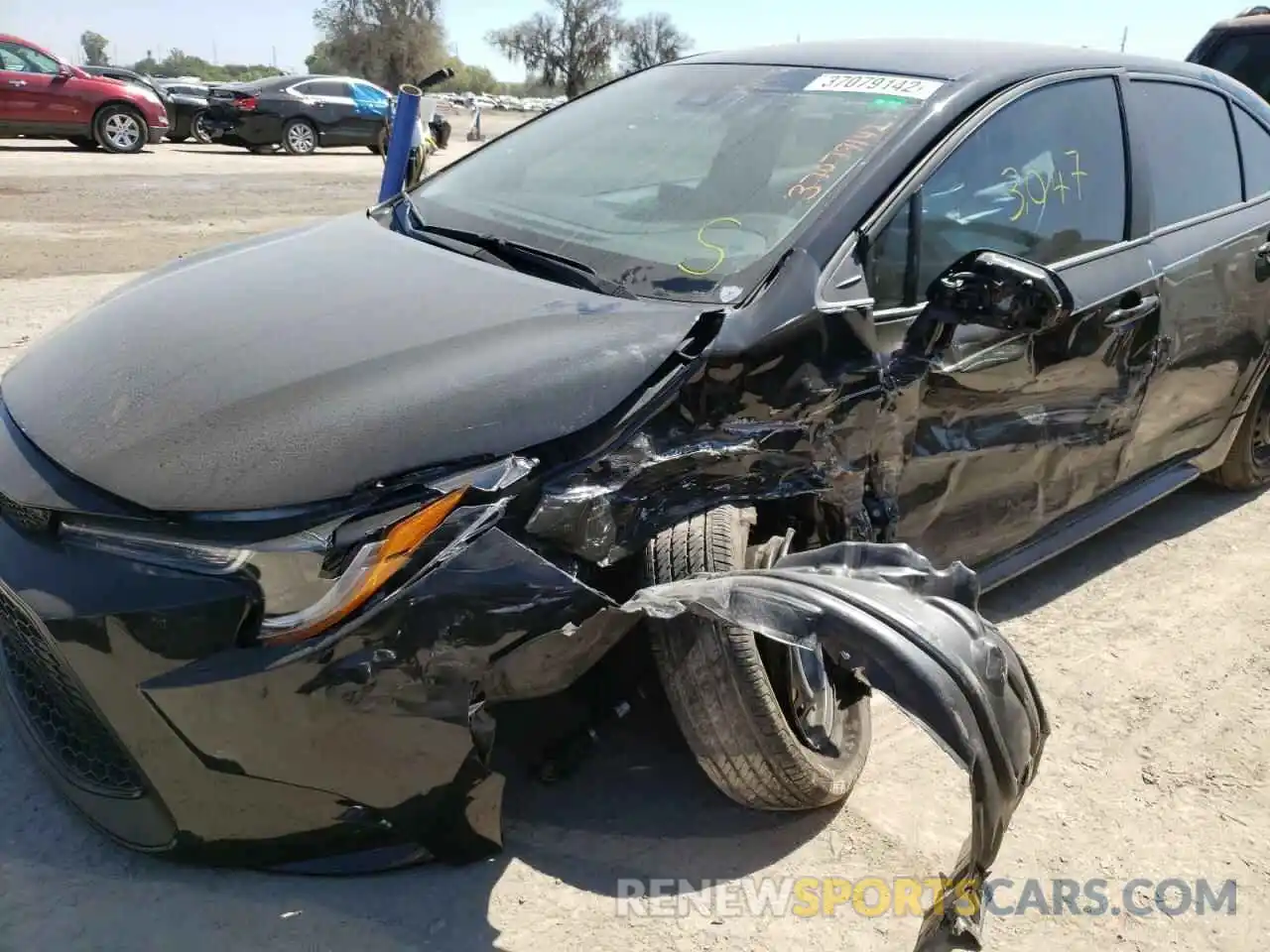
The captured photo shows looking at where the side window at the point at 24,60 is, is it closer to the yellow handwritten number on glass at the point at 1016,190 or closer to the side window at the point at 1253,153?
the side window at the point at 1253,153

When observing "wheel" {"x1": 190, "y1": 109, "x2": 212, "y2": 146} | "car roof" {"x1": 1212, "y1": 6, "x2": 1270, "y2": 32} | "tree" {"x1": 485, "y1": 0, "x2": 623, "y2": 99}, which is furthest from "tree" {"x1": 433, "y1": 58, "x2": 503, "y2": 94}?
"car roof" {"x1": 1212, "y1": 6, "x2": 1270, "y2": 32}

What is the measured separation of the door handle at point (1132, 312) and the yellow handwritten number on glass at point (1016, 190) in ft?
1.35

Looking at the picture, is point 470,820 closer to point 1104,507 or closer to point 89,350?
point 89,350

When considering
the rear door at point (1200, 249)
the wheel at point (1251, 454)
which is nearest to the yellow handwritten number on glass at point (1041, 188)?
the rear door at point (1200, 249)

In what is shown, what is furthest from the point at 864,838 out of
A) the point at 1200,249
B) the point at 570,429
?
the point at 1200,249

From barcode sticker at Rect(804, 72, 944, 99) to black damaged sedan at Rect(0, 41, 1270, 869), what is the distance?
0.01 meters

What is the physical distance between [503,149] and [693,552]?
5.91 ft

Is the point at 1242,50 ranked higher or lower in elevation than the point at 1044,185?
higher

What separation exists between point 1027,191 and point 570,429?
1614mm

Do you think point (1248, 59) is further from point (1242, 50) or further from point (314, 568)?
point (314, 568)

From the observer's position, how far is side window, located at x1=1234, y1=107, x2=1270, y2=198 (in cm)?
385

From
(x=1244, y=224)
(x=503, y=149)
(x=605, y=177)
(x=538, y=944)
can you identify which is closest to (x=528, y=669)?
(x=538, y=944)

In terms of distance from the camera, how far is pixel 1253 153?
392cm

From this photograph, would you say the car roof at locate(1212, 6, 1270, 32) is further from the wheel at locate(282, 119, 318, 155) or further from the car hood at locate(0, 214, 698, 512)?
the wheel at locate(282, 119, 318, 155)
